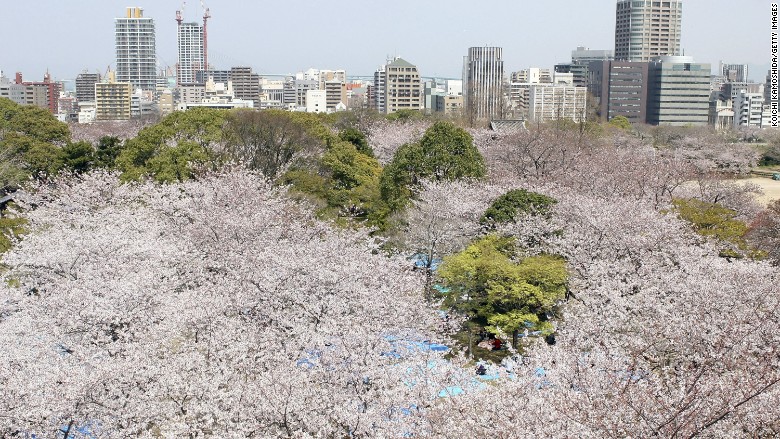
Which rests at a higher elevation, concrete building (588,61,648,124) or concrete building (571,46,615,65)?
concrete building (571,46,615,65)

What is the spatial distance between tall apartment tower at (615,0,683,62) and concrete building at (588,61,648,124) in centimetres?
3545

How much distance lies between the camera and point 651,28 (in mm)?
145625

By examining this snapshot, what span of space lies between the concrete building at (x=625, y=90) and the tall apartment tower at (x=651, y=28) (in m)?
35.5

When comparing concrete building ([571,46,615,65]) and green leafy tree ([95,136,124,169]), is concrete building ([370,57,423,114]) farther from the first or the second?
green leafy tree ([95,136,124,169])

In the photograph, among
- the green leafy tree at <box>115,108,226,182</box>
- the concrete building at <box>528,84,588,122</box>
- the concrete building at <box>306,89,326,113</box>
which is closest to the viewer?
the green leafy tree at <box>115,108,226,182</box>

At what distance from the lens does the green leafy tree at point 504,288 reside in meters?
19.4

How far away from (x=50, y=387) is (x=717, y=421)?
393 inches

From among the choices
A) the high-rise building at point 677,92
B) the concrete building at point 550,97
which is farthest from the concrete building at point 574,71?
the high-rise building at point 677,92

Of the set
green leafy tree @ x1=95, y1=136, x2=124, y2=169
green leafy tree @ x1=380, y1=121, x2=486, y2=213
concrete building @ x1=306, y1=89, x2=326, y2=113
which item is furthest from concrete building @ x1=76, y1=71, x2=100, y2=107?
green leafy tree @ x1=380, y1=121, x2=486, y2=213

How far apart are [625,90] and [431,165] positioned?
293ft

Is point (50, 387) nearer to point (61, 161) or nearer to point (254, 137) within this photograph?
point (254, 137)

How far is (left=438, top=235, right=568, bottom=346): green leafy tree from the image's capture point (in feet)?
63.8

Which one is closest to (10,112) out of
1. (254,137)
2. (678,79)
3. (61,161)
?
(61,161)

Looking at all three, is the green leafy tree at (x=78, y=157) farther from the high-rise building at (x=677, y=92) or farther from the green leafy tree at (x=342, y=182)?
the high-rise building at (x=677, y=92)
